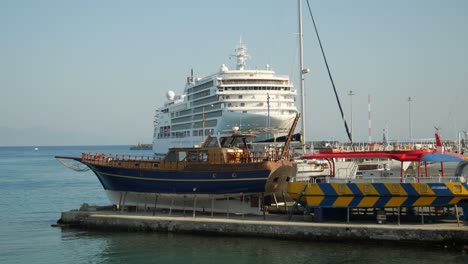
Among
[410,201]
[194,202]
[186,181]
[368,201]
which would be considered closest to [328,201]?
[368,201]

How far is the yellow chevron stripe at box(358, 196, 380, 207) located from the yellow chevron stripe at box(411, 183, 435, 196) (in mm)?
1638

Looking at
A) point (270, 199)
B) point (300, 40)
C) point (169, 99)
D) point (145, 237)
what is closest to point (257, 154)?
point (270, 199)

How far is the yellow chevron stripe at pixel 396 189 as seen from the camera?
77.4 feet

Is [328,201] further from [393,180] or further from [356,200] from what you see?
[393,180]

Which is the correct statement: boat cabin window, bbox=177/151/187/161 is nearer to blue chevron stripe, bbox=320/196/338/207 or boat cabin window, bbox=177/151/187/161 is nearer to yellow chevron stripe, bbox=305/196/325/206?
yellow chevron stripe, bbox=305/196/325/206

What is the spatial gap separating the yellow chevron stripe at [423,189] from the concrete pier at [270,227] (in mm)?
1272

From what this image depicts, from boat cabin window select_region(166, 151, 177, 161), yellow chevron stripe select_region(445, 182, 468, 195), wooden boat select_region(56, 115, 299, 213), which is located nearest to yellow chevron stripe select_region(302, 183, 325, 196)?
wooden boat select_region(56, 115, 299, 213)

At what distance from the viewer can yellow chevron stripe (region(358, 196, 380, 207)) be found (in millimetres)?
23938

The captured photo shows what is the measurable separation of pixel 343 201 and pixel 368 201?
40.3 inches

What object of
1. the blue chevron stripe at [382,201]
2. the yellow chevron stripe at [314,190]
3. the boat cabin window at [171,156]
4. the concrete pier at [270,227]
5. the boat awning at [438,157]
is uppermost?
the boat cabin window at [171,156]

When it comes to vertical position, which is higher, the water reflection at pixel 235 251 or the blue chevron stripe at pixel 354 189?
the blue chevron stripe at pixel 354 189

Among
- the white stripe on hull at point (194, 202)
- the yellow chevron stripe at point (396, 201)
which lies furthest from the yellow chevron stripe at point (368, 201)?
the white stripe on hull at point (194, 202)

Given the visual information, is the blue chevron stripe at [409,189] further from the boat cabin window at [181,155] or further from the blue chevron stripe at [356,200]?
the boat cabin window at [181,155]

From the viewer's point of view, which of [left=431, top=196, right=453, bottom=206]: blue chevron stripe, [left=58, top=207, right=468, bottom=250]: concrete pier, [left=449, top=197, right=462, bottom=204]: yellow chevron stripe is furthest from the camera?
[left=431, top=196, right=453, bottom=206]: blue chevron stripe
